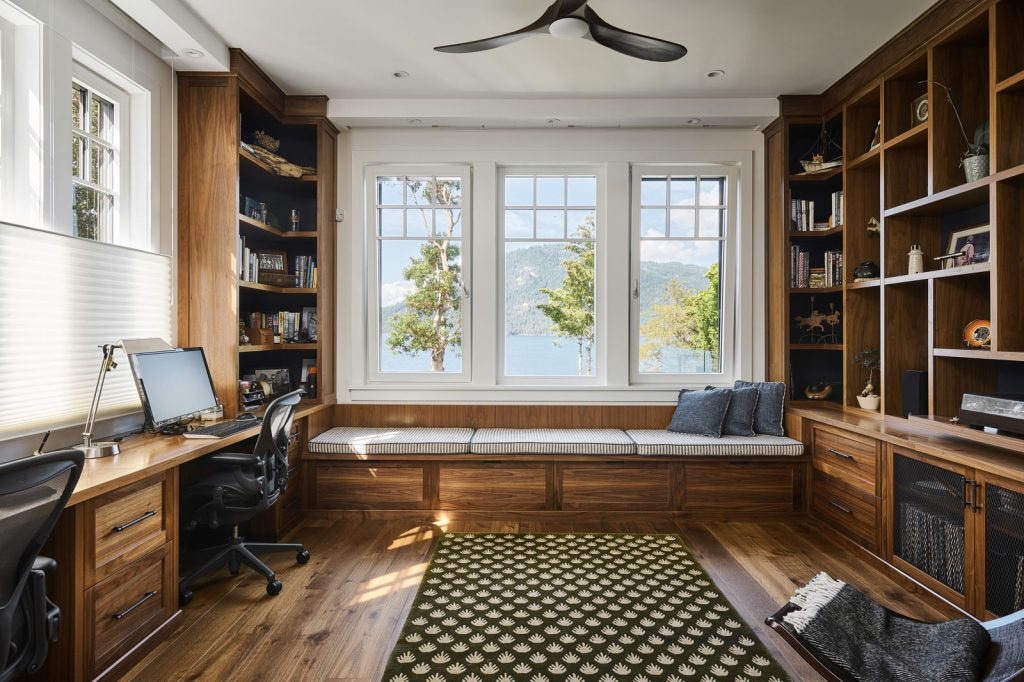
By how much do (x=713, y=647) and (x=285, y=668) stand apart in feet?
5.34

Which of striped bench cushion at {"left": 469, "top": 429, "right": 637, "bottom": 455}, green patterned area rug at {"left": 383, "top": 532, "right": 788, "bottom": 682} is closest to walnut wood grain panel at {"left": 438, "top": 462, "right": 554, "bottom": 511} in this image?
striped bench cushion at {"left": 469, "top": 429, "right": 637, "bottom": 455}

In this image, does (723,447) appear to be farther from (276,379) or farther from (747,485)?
(276,379)

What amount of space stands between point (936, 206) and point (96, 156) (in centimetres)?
431

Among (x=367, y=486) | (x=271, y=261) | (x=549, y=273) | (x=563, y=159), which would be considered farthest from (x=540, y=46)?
(x=367, y=486)

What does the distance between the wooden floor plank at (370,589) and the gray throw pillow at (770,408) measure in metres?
0.61

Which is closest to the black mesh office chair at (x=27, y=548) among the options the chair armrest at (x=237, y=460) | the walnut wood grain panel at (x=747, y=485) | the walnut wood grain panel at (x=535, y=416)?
the chair armrest at (x=237, y=460)

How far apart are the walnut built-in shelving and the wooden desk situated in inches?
140

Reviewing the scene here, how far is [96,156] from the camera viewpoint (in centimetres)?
295

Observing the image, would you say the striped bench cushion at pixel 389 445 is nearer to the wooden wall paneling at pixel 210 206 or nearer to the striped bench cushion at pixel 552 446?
the striped bench cushion at pixel 552 446

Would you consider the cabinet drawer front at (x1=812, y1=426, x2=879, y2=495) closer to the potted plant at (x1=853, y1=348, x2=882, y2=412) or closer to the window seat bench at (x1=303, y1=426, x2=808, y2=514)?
the window seat bench at (x1=303, y1=426, x2=808, y2=514)

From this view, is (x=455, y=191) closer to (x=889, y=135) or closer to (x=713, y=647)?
(x=889, y=135)

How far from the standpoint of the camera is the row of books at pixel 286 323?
4051mm

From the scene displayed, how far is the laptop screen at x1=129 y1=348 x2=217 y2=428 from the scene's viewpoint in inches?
107

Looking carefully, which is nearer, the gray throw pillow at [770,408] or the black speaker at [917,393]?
the black speaker at [917,393]
